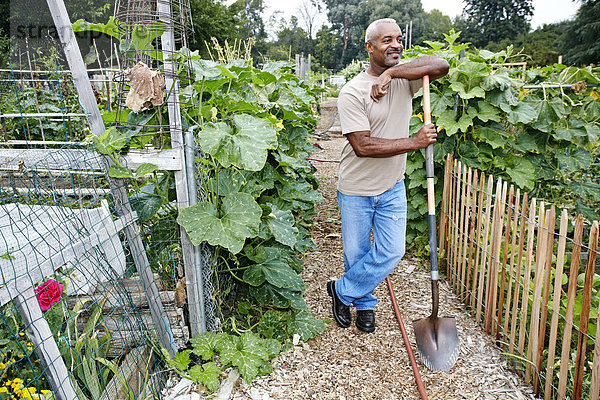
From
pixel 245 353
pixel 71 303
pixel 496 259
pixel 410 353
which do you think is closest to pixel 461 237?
pixel 496 259

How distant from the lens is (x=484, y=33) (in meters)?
50.9

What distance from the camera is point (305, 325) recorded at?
2.81 metres

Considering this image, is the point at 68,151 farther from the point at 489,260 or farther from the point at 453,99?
the point at 453,99

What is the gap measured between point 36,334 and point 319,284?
2.28m

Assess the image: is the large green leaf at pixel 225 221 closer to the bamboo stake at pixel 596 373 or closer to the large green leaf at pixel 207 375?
the large green leaf at pixel 207 375

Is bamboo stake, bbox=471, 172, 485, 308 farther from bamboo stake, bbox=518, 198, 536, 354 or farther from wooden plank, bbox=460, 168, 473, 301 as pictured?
bamboo stake, bbox=518, 198, 536, 354

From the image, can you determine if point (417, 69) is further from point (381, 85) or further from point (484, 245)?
point (484, 245)

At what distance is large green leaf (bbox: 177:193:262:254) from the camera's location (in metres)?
2.11

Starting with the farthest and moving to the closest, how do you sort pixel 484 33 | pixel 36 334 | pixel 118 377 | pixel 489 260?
pixel 484 33 → pixel 489 260 → pixel 118 377 → pixel 36 334

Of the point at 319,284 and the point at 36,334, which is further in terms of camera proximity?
the point at 319,284

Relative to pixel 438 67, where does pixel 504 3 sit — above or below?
above

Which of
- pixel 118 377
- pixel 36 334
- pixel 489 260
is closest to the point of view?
pixel 36 334

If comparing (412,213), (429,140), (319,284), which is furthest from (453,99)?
(319,284)

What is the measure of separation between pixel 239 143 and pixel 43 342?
1136 mm
